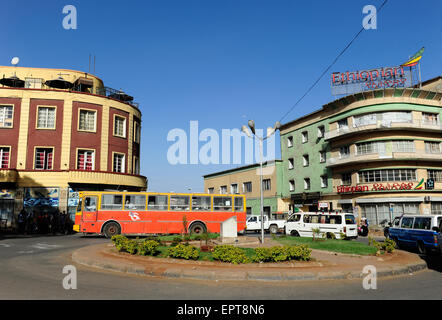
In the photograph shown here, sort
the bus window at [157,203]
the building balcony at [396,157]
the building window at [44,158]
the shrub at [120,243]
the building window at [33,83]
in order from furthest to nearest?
the building balcony at [396,157], the building window at [33,83], the building window at [44,158], the bus window at [157,203], the shrub at [120,243]

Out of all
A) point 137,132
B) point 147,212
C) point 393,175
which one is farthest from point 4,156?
point 393,175

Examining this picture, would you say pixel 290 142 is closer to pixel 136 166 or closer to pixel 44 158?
pixel 136 166

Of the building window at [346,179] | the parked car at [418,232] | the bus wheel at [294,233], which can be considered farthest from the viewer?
the building window at [346,179]

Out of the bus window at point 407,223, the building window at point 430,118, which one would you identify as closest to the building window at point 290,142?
the building window at point 430,118

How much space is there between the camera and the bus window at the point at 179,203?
77.0 ft

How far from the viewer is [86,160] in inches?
1250

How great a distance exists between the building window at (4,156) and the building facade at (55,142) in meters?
0.03

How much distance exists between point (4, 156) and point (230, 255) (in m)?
27.3

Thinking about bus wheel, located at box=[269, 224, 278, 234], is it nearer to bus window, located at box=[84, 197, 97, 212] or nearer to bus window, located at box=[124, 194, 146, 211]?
bus window, located at box=[124, 194, 146, 211]

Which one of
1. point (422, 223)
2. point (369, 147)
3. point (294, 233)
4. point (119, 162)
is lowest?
point (294, 233)

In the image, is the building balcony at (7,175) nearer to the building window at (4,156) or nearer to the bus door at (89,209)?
the building window at (4,156)

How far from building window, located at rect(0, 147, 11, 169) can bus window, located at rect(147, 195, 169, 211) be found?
1542cm

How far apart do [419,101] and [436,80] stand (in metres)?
5.29

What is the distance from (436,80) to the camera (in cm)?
4062
